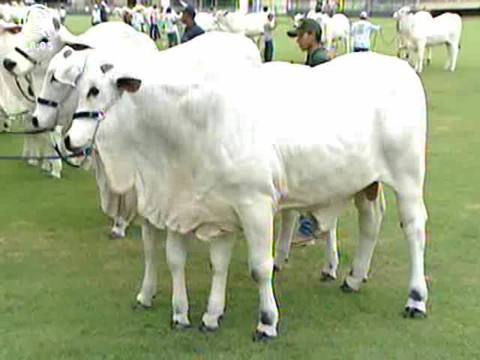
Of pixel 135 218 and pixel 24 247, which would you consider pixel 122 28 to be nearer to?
pixel 24 247

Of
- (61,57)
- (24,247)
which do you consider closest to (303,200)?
(61,57)

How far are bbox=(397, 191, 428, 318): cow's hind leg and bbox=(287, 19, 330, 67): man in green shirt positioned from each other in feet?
5.26

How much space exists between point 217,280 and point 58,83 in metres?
1.71

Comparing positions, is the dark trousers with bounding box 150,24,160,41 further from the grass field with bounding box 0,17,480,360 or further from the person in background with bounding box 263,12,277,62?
the grass field with bounding box 0,17,480,360

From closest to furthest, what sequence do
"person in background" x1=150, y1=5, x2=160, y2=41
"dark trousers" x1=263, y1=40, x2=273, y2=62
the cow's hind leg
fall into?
A: 1. the cow's hind leg
2. "dark trousers" x1=263, y1=40, x2=273, y2=62
3. "person in background" x1=150, y1=5, x2=160, y2=41

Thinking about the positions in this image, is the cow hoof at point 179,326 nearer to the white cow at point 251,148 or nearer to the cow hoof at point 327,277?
the white cow at point 251,148

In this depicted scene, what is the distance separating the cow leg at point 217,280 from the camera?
509 cm

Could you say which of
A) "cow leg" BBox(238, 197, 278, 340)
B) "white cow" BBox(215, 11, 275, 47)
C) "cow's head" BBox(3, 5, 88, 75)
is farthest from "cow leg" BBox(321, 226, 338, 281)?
"white cow" BBox(215, 11, 275, 47)

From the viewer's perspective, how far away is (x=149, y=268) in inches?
218

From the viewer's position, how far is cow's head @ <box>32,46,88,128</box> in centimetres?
523

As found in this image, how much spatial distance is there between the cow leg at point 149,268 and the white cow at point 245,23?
18705mm

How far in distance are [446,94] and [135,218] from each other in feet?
38.7

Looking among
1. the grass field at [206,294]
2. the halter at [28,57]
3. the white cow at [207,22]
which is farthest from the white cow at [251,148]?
the white cow at [207,22]

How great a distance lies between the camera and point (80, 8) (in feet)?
171
